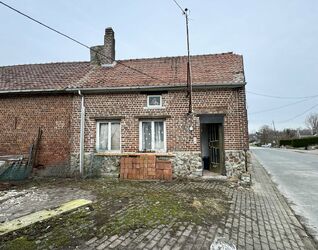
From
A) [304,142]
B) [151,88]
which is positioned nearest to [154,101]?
[151,88]

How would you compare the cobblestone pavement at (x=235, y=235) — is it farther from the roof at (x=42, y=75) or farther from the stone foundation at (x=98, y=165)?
the roof at (x=42, y=75)

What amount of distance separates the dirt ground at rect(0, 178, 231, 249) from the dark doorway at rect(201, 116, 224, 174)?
1364mm

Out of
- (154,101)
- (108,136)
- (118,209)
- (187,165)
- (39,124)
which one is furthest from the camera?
(39,124)

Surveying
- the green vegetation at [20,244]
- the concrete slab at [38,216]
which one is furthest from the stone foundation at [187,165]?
the green vegetation at [20,244]

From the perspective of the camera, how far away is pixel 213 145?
1136 cm

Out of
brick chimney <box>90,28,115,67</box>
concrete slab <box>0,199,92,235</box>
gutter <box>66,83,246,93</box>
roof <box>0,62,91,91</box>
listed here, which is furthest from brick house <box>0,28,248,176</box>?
concrete slab <box>0,199,92,235</box>

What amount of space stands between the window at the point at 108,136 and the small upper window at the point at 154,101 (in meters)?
1.66

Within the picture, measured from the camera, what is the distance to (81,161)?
1056cm

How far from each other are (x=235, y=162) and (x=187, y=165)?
194 cm

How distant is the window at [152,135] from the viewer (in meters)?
10.5

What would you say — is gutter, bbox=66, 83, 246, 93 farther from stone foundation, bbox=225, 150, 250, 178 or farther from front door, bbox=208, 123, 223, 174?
stone foundation, bbox=225, 150, 250, 178

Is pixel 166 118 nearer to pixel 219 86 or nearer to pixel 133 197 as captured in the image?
pixel 219 86

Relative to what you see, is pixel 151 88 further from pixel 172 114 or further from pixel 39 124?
pixel 39 124

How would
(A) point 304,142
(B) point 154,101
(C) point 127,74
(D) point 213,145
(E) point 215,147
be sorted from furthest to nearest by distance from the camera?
(A) point 304,142
(C) point 127,74
(D) point 213,145
(E) point 215,147
(B) point 154,101
